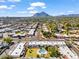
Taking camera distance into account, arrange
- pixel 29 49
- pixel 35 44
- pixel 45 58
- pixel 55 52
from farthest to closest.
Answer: pixel 35 44 → pixel 29 49 → pixel 55 52 → pixel 45 58

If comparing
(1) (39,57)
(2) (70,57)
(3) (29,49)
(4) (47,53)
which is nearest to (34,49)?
(3) (29,49)

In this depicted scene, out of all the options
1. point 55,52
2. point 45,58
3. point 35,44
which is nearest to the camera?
point 45,58

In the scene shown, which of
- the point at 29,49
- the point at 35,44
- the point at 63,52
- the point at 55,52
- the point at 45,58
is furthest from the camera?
the point at 35,44

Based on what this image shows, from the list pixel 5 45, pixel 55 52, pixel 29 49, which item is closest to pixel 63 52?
pixel 55 52

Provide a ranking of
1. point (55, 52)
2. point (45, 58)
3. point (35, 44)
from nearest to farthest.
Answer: point (45, 58), point (55, 52), point (35, 44)

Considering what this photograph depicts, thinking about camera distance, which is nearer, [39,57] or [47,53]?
[39,57]

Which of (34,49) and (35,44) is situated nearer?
(34,49)

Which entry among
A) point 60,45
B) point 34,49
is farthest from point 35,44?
point 60,45

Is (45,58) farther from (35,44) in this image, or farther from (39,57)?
(35,44)

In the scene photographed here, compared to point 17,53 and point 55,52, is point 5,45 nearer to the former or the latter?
point 17,53
